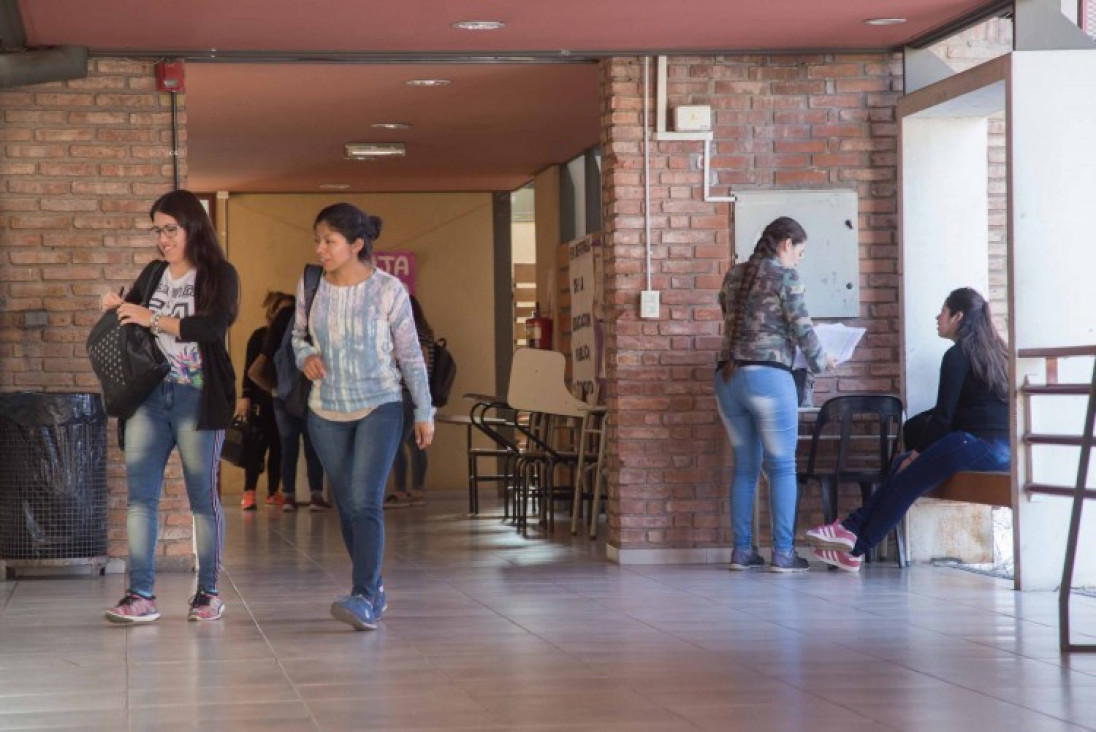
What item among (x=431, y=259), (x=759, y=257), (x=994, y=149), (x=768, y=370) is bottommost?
(x=768, y=370)

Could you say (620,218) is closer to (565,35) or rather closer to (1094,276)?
(565,35)

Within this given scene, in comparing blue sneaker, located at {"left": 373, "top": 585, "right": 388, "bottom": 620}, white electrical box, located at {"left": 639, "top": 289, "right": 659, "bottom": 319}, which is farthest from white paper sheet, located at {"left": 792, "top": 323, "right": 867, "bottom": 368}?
blue sneaker, located at {"left": 373, "top": 585, "right": 388, "bottom": 620}

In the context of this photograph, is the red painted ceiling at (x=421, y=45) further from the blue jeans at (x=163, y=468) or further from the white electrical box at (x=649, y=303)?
the blue jeans at (x=163, y=468)

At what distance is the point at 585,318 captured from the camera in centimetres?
1208

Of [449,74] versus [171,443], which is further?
[449,74]

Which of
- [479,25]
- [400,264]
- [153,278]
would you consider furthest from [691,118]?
[400,264]

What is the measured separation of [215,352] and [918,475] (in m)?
3.42

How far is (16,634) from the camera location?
20.2ft

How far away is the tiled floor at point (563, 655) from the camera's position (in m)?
4.43

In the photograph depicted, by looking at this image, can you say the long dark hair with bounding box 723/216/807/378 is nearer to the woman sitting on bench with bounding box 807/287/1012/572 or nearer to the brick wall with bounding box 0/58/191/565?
the woman sitting on bench with bounding box 807/287/1012/572

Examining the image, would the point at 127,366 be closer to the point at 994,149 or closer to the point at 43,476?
the point at 43,476

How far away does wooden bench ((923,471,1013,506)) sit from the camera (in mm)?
7477

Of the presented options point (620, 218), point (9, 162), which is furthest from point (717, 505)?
point (9, 162)

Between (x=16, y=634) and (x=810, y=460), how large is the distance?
12.6 ft
